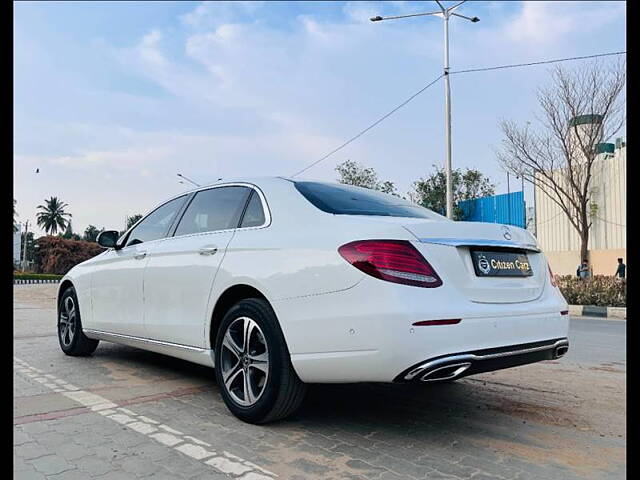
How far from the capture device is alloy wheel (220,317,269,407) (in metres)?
3.28

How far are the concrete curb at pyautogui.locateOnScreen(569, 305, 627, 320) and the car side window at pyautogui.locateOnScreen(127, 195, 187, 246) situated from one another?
11.3 meters

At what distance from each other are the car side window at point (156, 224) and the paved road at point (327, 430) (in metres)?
1.20

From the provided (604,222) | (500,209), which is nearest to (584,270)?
(604,222)

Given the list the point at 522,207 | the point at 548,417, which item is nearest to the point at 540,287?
the point at 548,417

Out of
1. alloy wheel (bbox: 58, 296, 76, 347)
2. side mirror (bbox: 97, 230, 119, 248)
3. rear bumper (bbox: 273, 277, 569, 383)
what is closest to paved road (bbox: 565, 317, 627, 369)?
rear bumper (bbox: 273, 277, 569, 383)

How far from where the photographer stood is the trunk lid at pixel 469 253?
9.46 ft

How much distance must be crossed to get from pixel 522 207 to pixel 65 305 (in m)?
19.9

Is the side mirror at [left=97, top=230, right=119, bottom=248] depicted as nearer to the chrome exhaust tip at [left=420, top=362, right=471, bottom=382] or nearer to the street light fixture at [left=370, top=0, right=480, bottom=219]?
the chrome exhaust tip at [left=420, top=362, right=471, bottom=382]

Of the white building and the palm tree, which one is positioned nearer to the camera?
the white building

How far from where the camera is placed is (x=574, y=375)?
5.05 metres

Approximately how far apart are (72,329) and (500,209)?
20.4 metres

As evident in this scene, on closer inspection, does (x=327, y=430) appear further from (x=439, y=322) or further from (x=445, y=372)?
(x=439, y=322)

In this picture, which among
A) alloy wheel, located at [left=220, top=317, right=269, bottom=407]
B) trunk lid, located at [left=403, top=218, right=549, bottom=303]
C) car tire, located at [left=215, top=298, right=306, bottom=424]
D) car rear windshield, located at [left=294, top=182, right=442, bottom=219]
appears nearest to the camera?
trunk lid, located at [left=403, top=218, right=549, bottom=303]
